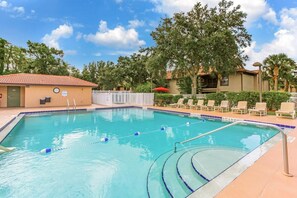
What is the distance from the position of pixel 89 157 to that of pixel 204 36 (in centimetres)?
1570

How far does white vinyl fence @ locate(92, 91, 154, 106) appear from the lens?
21.3 meters

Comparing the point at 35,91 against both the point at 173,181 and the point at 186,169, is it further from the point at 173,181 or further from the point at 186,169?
Answer: the point at 173,181

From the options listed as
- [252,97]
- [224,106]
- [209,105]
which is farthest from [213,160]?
[209,105]

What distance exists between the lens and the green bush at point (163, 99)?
2019 cm

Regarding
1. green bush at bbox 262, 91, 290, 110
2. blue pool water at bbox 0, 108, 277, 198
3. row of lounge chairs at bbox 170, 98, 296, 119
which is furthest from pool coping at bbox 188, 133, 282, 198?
green bush at bbox 262, 91, 290, 110

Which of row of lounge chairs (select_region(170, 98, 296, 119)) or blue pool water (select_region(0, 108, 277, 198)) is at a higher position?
row of lounge chairs (select_region(170, 98, 296, 119))

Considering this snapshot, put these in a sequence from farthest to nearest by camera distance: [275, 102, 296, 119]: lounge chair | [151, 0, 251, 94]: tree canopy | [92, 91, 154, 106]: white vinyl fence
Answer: [92, 91, 154, 106]: white vinyl fence < [151, 0, 251, 94]: tree canopy < [275, 102, 296, 119]: lounge chair

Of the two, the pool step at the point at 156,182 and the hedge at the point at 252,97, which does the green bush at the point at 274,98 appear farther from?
the pool step at the point at 156,182

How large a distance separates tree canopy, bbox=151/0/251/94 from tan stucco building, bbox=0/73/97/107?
34.8ft

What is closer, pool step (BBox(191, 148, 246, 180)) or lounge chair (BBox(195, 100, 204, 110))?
pool step (BBox(191, 148, 246, 180))

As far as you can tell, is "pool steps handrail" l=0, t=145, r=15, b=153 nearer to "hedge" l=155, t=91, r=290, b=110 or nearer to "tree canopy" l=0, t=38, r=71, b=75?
"hedge" l=155, t=91, r=290, b=110

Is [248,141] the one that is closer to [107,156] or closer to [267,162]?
[267,162]

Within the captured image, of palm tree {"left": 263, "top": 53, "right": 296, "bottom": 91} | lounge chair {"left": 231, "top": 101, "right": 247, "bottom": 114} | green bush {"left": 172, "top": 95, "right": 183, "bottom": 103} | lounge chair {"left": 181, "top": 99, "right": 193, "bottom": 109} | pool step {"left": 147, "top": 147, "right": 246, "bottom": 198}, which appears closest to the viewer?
pool step {"left": 147, "top": 147, "right": 246, "bottom": 198}

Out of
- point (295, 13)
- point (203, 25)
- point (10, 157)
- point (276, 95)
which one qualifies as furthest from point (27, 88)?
point (295, 13)
